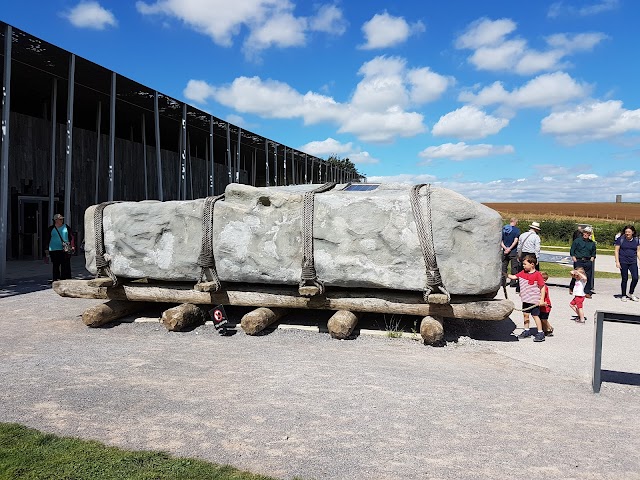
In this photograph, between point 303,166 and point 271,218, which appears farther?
point 303,166

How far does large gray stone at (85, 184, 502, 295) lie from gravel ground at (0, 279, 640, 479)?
905 millimetres

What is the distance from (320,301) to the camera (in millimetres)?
7031

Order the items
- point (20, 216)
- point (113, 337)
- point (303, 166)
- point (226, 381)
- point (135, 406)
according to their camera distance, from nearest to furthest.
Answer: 1. point (135, 406)
2. point (226, 381)
3. point (113, 337)
4. point (20, 216)
5. point (303, 166)

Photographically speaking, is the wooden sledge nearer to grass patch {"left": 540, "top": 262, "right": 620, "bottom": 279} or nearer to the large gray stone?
the large gray stone

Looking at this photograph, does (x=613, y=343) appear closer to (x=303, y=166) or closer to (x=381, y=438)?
(x=381, y=438)

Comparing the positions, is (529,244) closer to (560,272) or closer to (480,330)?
(480,330)

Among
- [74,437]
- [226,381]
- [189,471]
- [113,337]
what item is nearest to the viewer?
[189,471]

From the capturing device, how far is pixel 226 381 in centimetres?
481

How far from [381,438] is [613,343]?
15.7ft

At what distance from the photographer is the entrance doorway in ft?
54.1

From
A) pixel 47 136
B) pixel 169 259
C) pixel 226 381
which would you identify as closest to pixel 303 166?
pixel 47 136

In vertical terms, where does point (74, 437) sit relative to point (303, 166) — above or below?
below

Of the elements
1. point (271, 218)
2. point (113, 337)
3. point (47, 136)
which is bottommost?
point (113, 337)

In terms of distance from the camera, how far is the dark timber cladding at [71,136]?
13.4 meters
